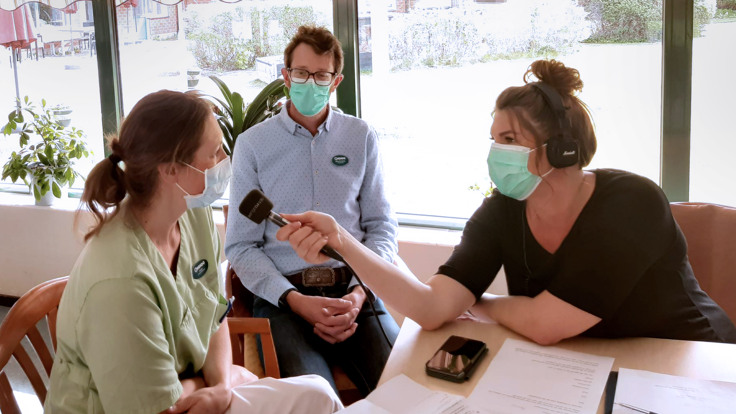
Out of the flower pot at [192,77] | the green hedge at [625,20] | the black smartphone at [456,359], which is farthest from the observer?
the flower pot at [192,77]

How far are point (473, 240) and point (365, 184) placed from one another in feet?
2.99

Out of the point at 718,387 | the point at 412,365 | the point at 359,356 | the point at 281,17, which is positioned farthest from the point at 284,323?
the point at 281,17

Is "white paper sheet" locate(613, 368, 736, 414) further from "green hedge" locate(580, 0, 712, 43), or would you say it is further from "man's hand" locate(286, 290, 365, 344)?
"green hedge" locate(580, 0, 712, 43)

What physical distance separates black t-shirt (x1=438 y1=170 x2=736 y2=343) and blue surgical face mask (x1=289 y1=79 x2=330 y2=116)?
996mm

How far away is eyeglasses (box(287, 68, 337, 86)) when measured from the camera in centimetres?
244

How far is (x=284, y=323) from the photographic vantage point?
2.13 m

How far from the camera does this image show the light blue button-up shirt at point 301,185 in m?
2.37

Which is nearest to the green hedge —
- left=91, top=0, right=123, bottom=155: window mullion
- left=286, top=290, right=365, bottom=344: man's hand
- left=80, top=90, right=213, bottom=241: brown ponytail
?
left=286, top=290, right=365, bottom=344: man's hand

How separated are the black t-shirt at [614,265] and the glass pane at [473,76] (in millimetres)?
1283

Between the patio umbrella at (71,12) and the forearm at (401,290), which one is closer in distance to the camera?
the forearm at (401,290)

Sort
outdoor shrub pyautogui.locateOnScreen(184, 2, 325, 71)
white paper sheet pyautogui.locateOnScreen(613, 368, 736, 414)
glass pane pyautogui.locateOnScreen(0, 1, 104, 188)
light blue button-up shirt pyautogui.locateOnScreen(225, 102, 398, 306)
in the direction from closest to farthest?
white paper sheet pyautogui.locateOnScreen(613, 368, 736, 414) → light blue button-up shirt pyautogui.locateOnScreen(225, 102, 398, 306) → outdoor shrub pyautogui.locateOnScreen(184, 2, 325, 71) → glass pane pyautogui.locateOnScreen(0, 1, 104, 188)

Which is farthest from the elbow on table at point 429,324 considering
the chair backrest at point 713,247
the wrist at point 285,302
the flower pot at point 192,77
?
the flower pot at point 192,77

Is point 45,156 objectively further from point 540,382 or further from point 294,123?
point 540,382

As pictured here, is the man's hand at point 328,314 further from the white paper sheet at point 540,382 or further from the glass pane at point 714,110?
the glass pane at point 714,110
